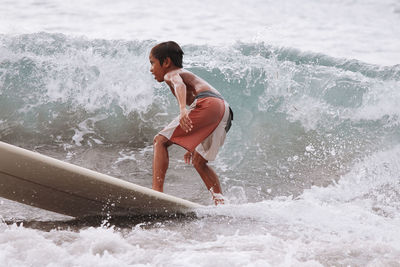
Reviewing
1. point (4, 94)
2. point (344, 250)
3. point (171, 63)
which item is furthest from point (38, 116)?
point (344, 250)

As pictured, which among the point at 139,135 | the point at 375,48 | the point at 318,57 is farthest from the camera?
the point at 375,48

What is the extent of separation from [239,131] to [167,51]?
8.64 ft

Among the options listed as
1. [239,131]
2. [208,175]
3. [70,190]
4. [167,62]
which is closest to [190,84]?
[167,62]

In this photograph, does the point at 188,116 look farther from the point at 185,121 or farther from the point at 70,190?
the point at 70,190

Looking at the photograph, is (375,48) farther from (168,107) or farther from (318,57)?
(168,107)

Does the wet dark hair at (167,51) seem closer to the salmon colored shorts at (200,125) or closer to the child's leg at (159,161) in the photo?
the salmon colored shorts at (200,125)

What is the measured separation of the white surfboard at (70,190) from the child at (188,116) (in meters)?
0.22

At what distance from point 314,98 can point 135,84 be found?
231 centimetres

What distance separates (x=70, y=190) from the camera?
120 inches

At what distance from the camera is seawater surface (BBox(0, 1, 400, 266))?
3.07 meters

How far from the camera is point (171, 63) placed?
3.39m

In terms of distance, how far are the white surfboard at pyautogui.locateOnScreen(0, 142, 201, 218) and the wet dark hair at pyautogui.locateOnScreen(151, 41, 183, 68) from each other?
91cm

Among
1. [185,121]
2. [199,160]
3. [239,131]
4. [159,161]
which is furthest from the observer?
[239,131]

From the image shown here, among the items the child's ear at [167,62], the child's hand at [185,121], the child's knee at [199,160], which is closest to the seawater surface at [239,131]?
the child's knee at [199,160]
